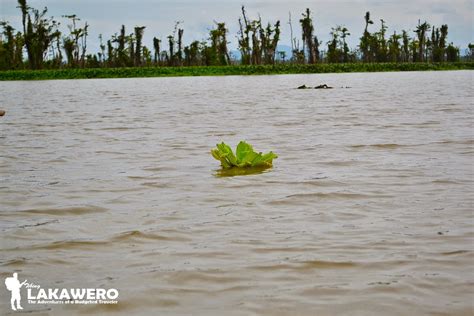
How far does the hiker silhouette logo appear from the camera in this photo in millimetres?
2737

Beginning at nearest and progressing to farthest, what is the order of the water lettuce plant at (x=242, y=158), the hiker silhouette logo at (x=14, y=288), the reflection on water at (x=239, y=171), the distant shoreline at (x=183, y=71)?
the hiker silhouette logo at (x=14, y=288) → the reflection on water at (x=239, y=171) → the water lettuce plant at (x=242, y=158) → the distant shoreline at (x=183, y=71)

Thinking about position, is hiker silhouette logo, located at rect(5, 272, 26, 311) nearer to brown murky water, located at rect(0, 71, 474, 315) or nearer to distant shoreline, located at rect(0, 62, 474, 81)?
brown murky water, located at rect(0, 71, 474, 315)

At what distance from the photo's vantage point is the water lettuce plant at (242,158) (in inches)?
243

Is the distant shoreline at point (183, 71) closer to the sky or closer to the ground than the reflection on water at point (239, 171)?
closer to the sky

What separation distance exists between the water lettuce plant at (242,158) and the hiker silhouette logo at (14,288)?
129 inches

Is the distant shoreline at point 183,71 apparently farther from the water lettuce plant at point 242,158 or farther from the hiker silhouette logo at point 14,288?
the hiker silhouette logo at point 14,288

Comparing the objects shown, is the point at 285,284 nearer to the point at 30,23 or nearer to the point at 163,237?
the point at 163,237

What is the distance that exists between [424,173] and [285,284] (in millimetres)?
3080

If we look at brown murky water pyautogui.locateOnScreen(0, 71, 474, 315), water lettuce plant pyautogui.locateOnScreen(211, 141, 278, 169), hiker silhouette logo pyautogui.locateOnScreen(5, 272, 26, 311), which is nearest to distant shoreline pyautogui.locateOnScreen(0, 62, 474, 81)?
brown murky water pyautogui.locateOnScreen(0, 71, 474, 315)

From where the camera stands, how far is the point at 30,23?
58875 millimetres

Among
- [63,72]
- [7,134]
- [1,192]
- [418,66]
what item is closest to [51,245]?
[1,192]

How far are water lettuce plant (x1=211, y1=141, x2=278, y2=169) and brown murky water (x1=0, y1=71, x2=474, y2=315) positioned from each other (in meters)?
Answer: 0.15

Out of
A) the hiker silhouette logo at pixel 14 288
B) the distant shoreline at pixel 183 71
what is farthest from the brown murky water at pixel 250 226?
the distant shoreline at pixel 183 71

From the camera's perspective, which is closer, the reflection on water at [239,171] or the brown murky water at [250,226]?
the brown murky water at [250,226]
